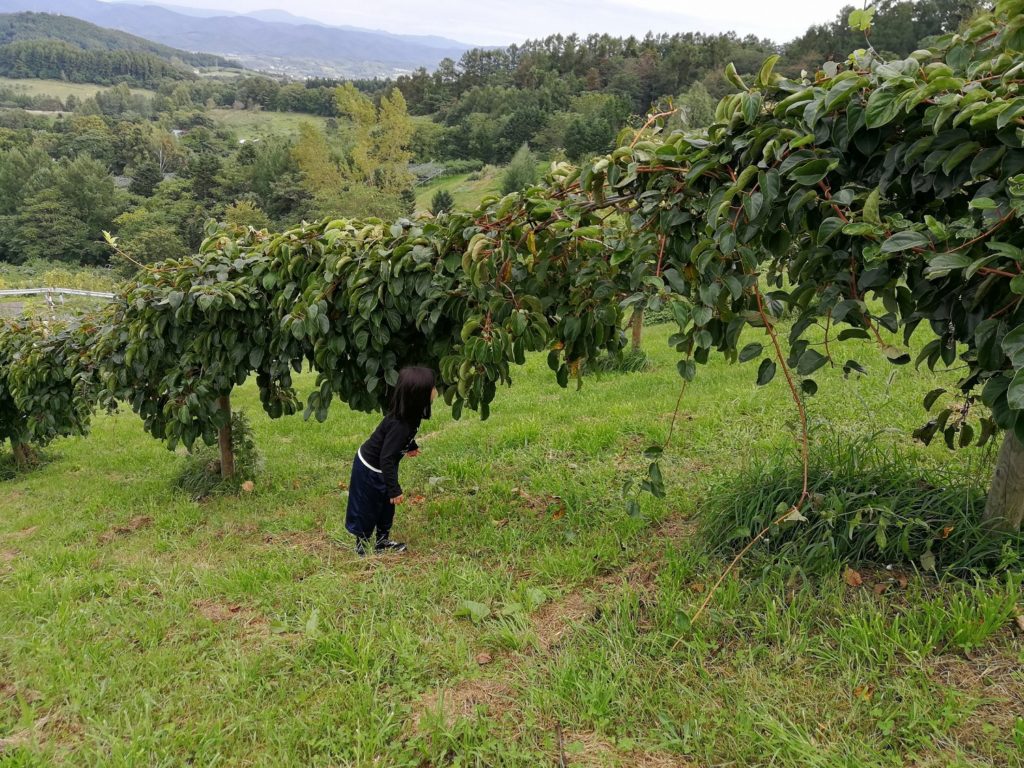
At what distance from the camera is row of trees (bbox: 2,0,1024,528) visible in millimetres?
1810

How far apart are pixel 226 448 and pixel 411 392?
2598 millimetres

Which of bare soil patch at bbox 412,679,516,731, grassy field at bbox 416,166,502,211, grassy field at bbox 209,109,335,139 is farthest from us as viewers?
grassy field at bbox 209,109,335,139

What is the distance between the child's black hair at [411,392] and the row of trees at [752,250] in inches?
6.4

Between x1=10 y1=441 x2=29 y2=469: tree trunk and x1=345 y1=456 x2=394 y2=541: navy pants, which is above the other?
x1=345 y1=456 x2=394 y2=541: navy pants

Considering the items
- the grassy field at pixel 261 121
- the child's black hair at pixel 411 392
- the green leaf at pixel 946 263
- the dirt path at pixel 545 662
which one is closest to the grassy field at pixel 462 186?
the grassy field at pixel 261 121

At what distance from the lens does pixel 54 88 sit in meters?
131

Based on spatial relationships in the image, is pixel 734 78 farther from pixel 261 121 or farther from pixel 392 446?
pixel 261 121

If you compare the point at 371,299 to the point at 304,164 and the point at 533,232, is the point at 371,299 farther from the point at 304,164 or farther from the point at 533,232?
the point at 304,164

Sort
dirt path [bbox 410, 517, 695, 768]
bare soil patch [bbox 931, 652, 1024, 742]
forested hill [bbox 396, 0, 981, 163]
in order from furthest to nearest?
1. forested hill [bbox 396, 0, 981, 163]
2. dirt path [bbox 410, 517, 695, 768]
3. bare soil patch [bbox 931, 652, 1024, 742]

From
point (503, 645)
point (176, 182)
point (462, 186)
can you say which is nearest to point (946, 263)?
point (503, 645)

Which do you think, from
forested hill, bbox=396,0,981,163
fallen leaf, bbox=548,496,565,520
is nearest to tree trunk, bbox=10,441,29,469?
fallen leaf, bbox=548,496,565,520

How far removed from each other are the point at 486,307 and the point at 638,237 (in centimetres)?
80

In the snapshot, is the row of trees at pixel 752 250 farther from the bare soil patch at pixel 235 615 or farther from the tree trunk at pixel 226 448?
the tree trunk at pixel 226 448

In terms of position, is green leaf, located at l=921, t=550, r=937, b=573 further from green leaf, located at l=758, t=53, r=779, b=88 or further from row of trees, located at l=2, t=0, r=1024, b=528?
green leaf, located at l=758, t=53, r=779, b=88
